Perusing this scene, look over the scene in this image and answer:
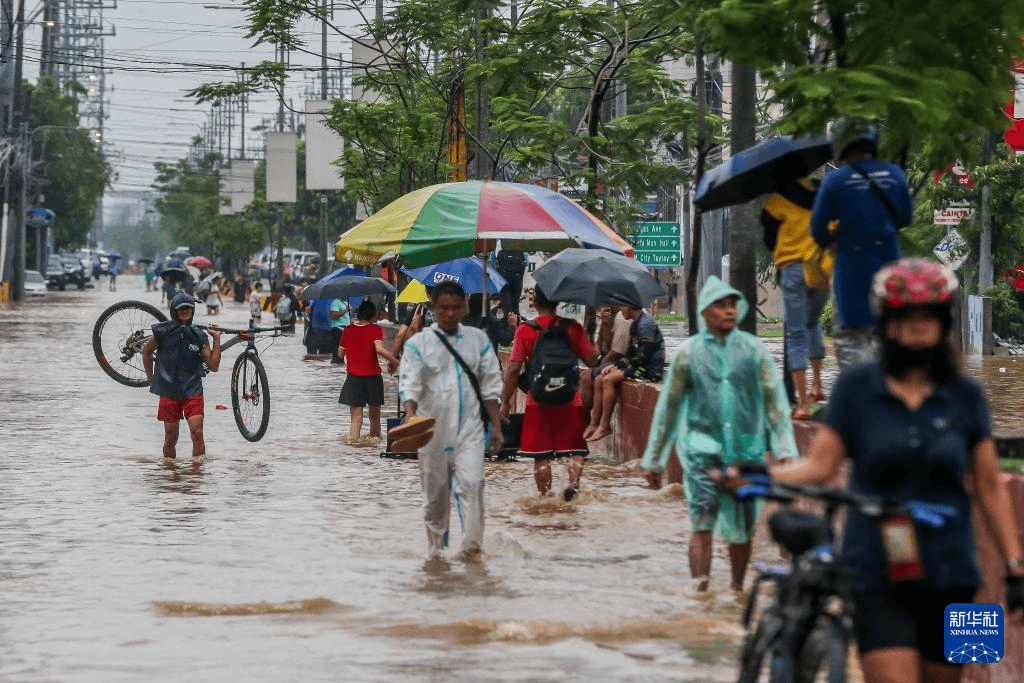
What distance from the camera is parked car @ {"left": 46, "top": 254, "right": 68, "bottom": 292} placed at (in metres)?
95.5

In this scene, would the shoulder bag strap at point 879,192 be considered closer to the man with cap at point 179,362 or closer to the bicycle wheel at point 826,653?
the bicycle wheel at point 826,653

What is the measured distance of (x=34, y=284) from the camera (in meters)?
79.9

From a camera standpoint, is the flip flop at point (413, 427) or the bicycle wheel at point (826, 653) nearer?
the bicycle wheel at point (826, 653)

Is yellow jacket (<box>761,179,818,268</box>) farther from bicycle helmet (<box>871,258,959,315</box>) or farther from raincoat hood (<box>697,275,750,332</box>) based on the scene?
bicycle helmet (<box>871,258,959,315</box>)

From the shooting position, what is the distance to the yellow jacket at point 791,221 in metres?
12.1

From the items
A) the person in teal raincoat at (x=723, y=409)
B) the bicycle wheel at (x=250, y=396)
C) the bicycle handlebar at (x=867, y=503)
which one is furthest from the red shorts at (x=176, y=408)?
the bicycle handlebar at (x=867, y=503)

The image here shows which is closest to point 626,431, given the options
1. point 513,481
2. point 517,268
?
point 513,481

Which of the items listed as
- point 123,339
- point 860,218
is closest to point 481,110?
point 123,339

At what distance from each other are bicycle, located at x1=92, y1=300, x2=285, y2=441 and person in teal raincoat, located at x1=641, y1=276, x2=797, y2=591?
8942 millimetres

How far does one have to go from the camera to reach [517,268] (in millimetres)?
29484

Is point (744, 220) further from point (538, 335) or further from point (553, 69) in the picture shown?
point (553, 69)

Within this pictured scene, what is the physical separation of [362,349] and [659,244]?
1266 cm

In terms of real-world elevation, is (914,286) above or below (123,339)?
above

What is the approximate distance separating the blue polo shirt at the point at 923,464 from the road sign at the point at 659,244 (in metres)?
25.4
